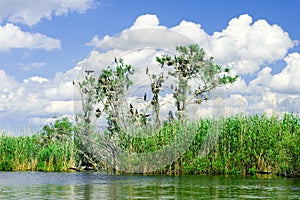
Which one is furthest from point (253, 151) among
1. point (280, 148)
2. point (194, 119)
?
point (194, 119)

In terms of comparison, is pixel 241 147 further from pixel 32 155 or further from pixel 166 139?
pixel 32 155

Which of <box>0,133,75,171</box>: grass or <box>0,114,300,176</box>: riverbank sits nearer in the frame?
<box>0,114,300,176</box>: riverbank

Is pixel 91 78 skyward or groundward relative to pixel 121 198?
skyward

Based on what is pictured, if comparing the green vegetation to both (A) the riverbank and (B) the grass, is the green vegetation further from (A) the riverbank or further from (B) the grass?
(A) the riverbank

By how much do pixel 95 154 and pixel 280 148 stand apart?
7.86 metres

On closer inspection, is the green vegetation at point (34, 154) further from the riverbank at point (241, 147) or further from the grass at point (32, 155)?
the riverbank at point (241, 147)

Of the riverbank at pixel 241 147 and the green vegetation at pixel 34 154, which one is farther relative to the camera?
the green vegetation at pixel 34 154

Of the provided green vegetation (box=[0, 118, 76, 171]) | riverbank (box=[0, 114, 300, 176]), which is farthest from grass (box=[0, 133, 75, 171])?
riverbank (box=[0, 114, 300, 176])

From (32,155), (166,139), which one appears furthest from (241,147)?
(32,155)

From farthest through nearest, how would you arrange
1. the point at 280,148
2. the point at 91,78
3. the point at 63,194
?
the point at 91,78 < the point at 280,148 < the point at 63,194

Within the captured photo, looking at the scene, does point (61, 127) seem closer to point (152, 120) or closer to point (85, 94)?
point (85, 94)

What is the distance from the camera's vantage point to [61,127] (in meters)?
26.2

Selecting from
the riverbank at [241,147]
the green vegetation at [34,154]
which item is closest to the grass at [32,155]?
the green vegetation at [34,154]

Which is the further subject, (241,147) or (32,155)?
(32,155)
